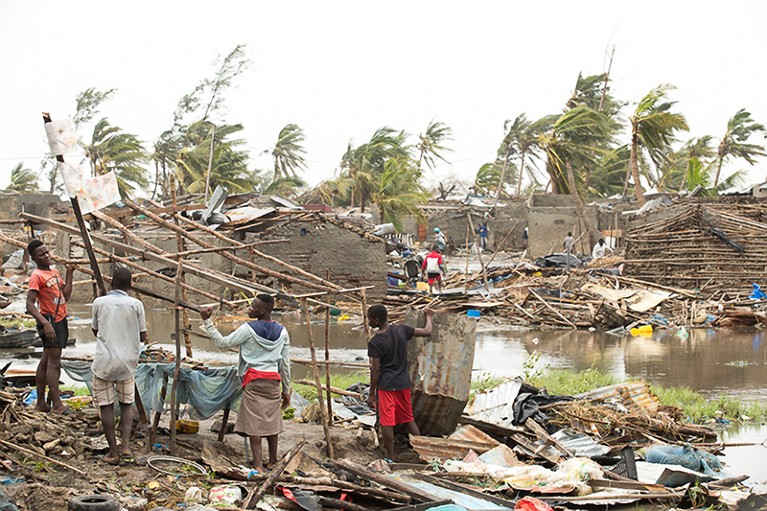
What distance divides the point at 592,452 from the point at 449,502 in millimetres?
2415

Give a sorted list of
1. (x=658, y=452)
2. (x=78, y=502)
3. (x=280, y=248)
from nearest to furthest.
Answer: (x=78, y=502) → (x=658, y=452) → (x=280, y=248)

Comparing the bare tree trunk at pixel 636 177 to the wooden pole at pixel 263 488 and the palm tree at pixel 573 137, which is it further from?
the wooden pole at pixel 263 488

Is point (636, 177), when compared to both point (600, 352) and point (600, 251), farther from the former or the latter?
point (600, 352)

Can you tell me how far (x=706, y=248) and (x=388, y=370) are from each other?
52.1 feet

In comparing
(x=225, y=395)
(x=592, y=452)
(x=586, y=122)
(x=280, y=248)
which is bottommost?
(x=592, y=452)

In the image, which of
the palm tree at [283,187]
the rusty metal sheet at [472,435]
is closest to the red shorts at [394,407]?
the rusty metal sheet at [472,435]

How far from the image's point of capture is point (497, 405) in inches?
365

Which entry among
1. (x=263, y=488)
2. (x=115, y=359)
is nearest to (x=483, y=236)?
(x=115, y=359)

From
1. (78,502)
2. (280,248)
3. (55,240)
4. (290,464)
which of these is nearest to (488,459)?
(290,464)

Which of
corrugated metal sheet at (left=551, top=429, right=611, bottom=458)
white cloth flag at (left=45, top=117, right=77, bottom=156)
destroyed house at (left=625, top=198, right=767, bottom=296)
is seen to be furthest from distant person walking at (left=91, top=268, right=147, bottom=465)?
destroyed house at (left=625, top=198, right=767, bottom=296)

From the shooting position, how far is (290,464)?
703 cm

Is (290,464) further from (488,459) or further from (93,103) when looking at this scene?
(93,103)

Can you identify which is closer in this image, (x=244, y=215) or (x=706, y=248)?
(x=244, y=215)

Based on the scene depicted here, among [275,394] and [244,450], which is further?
[244,450]
